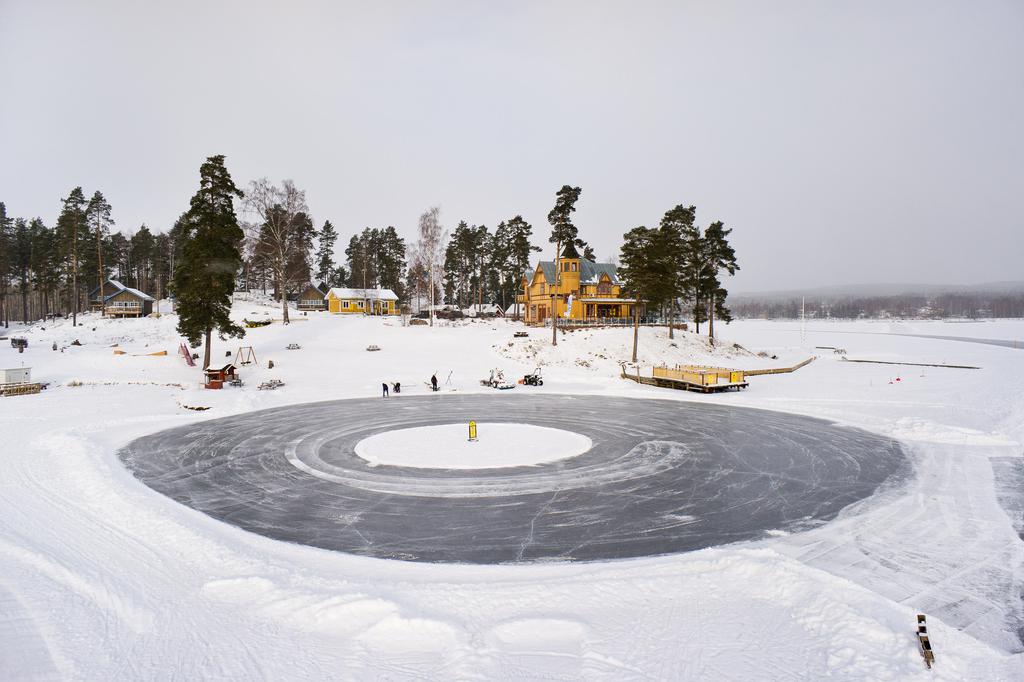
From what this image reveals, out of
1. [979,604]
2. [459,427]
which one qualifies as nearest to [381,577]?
[979,604]

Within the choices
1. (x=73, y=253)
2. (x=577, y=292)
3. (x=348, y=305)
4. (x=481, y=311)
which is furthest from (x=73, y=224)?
(x=577, y=292)

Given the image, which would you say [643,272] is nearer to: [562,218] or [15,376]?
[562,218]

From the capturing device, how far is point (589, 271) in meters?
62.5

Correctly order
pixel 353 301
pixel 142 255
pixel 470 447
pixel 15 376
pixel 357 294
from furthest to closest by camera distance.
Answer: pixel 142 255, pixel 357 294, pixel 353 301, pixel 15 376, pixel 470 447

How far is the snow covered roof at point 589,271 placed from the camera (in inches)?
2402

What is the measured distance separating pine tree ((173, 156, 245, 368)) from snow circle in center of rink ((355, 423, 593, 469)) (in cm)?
2136

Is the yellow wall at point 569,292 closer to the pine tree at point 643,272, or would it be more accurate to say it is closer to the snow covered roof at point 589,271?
the snow covered roof at point 589,271

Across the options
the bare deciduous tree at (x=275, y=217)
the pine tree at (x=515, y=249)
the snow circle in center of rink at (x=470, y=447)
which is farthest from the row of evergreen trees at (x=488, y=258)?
the snow circle in center of rink at (x=470, y=447)

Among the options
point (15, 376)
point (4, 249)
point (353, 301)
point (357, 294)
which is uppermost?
point (4, 249)

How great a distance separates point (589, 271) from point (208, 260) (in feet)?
136

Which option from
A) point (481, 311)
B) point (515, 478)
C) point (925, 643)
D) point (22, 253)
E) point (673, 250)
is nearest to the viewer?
point (925, 643)

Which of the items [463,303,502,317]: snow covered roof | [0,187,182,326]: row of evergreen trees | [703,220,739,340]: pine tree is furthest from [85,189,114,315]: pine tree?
[703,220,739,340]: pine tree

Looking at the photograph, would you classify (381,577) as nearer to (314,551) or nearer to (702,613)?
(314,551)

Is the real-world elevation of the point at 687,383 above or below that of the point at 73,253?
below
